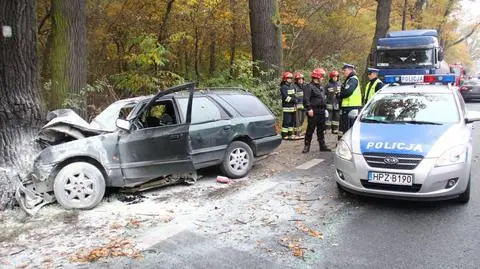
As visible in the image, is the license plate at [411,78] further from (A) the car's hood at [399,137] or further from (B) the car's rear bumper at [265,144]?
(A) the car's hood at [399,137]

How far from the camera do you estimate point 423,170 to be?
5.02 metres

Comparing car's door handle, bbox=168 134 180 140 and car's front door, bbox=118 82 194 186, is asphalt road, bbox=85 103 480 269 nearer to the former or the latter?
car's front door, bbox=118 82 194 186

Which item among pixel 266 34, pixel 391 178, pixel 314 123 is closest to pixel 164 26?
pixel 266 34

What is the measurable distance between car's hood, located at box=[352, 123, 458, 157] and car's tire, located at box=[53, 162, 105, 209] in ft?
11.2

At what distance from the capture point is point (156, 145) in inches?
243

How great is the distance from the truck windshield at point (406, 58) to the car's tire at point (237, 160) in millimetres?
A: 9643

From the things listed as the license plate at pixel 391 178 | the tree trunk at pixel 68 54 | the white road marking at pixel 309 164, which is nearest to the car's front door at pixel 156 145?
the white road marking at pixel 309 164

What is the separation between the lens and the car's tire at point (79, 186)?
5508 mm

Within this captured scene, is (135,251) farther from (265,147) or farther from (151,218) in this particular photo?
(265,147)

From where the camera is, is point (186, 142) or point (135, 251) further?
point (186, 142)

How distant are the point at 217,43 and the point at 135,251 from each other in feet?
41.2

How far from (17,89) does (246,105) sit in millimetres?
3599

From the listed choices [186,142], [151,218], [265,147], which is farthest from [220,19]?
[151,218]

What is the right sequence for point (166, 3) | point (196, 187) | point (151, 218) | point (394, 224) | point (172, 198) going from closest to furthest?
1. point (394, 224)
2. point (151, 218)
3. point (172, 198)
4. point (196, 187)
5. point (166, 3)
